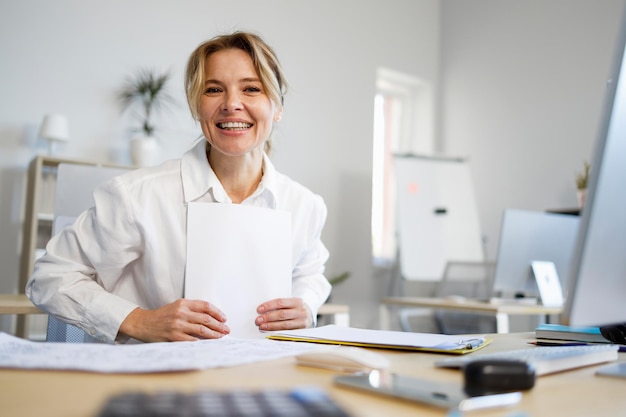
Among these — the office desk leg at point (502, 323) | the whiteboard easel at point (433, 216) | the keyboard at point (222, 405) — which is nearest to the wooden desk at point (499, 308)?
the office desk leg at point (502, 323)

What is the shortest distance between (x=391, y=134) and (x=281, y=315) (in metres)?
4.56

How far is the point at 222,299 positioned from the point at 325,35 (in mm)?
4089

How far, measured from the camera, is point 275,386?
0.61m

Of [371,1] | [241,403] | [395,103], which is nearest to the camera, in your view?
[241,403]

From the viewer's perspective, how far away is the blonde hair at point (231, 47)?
1521mm

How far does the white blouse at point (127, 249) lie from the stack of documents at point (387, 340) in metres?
0.39

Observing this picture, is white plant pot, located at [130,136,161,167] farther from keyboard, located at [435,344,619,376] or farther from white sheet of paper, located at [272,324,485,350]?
keyboard, located at [435,344,619,376]

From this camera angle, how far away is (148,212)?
1364 mm

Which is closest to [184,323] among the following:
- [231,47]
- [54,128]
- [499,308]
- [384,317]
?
[231,47]

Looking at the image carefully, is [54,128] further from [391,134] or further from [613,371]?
[613,371]

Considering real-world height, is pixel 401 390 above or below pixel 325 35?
below

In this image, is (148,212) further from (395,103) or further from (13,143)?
(395,103)

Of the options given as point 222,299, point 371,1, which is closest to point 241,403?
point 222,299

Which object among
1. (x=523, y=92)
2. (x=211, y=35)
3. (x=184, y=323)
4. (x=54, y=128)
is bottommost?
(x=184, y=323)
